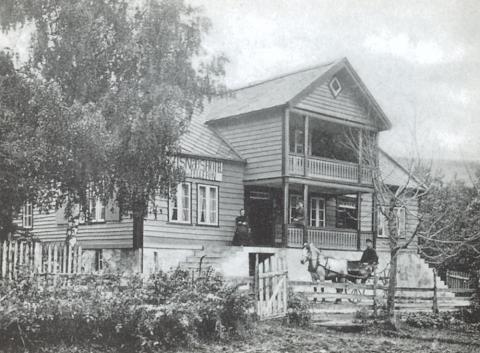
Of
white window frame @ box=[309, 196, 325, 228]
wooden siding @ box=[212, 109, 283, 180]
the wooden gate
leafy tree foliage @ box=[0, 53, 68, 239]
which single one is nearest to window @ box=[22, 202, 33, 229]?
wooden siding @ box=[212, 109, 283, 180]

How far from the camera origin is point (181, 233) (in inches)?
957

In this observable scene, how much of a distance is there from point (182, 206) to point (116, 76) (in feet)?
25.9

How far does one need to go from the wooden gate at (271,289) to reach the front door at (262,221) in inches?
490

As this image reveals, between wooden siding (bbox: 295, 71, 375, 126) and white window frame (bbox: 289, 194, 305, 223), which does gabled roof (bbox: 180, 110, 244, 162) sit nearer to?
wooden siding (bbox: 295, 71, 375, 126)

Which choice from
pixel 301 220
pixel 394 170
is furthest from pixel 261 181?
pixel 394 170

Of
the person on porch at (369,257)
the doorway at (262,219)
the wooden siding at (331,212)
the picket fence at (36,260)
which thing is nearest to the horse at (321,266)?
the person on porch at (369,257)

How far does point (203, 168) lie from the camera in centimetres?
2520

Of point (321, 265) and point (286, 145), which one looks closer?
point (321, 265)

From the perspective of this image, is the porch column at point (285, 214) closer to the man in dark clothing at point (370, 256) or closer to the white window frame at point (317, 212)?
the man in dark clothing at point (370, 256)

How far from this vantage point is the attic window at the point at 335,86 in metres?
27.5

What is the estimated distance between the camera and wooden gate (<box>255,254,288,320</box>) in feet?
48.5

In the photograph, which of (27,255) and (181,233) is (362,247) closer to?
(181,233)

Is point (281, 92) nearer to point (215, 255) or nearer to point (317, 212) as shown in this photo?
point (317, 212)

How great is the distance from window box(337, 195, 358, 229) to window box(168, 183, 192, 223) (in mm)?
9422
